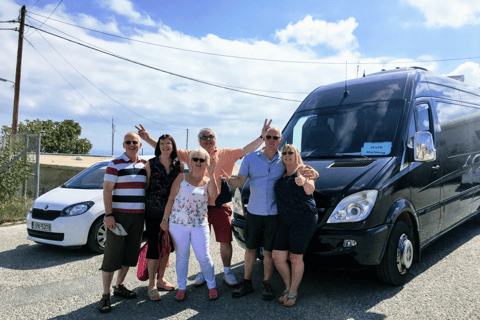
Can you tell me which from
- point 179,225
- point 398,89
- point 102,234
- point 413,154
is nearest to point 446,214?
point 413,154

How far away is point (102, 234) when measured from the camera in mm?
5891

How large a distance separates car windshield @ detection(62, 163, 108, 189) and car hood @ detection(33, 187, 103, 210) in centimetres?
20

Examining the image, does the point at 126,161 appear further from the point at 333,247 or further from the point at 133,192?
the point at 333,247

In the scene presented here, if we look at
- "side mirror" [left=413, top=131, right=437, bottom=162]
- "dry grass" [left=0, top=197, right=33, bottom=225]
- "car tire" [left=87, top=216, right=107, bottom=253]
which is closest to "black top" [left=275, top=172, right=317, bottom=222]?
"side mirror" [left=413, top=131, right=437, bottom=162]

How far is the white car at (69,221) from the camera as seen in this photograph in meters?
5.63

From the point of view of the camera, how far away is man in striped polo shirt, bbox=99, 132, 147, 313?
377 centimetres

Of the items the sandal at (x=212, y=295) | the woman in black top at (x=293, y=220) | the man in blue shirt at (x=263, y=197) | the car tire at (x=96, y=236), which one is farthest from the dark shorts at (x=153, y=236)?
the car tire at (x=96, y=236)

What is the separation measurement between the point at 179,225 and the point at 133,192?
1.92ft

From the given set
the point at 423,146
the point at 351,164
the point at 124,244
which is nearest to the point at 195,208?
the point at 124,244

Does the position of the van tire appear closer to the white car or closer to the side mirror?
the side mirror

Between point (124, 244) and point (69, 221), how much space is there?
2.17 metres

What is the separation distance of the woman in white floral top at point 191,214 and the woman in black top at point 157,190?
138 millimetres

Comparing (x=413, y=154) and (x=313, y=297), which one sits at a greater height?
(x=413, y=154)

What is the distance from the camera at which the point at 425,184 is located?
446 cm
